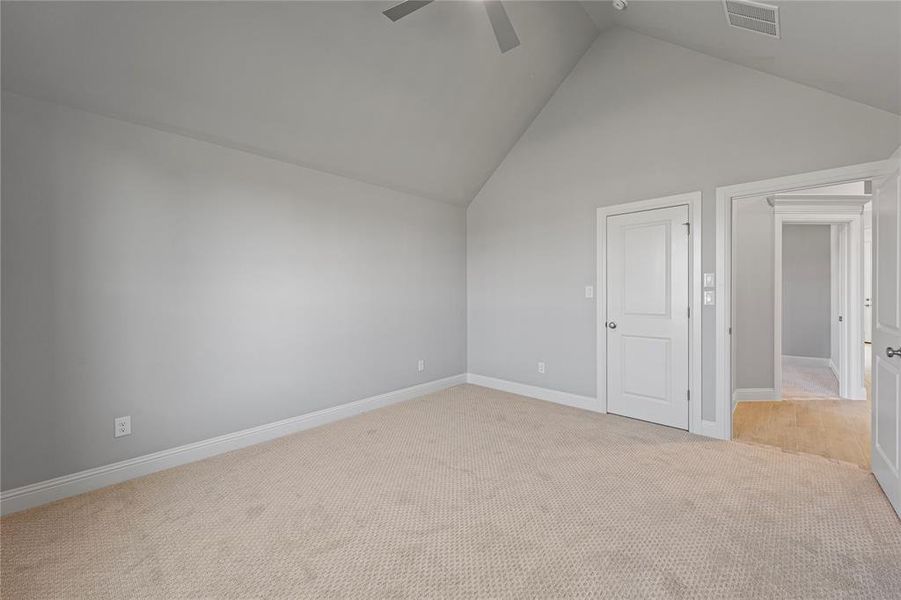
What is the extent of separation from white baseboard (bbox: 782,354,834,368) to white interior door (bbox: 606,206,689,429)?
4633 mm

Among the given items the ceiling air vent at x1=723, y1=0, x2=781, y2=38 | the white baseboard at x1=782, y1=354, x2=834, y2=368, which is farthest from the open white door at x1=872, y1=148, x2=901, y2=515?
the white baseboard at x1=782, y1=354, x2=834, y2=368

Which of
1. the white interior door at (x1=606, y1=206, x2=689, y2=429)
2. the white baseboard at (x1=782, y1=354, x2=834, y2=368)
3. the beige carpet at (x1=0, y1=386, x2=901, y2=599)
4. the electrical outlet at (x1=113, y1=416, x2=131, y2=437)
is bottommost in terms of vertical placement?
the beige carpet at (x1=0, y1=386, x2=901, y2=599)

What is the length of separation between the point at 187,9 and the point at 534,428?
3.82 m

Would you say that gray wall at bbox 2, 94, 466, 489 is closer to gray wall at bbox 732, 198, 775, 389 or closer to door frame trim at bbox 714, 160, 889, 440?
door frame trim at bbox 714, 160, 889, 440

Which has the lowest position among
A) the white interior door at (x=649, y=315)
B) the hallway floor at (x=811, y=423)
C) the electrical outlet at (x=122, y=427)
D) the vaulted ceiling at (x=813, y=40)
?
the hallway floor at (x=811, y=423)

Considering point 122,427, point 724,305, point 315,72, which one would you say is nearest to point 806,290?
point 724,305

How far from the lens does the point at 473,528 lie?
6.75 feet

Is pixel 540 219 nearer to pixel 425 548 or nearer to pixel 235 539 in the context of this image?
pixel 425 548

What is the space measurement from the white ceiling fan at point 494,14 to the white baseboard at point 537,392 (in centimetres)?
330

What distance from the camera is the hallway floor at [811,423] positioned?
3098 mm

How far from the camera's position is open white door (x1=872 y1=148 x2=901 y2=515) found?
7.25ft

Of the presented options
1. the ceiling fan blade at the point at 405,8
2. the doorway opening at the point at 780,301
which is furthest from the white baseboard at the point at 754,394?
the ceiling fan blade at the point at 405,8

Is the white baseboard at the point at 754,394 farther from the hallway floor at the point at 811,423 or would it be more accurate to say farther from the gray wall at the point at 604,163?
the gray wall at the point at 604,163

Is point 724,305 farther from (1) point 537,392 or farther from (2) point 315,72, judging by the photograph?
(2) point 315,72
